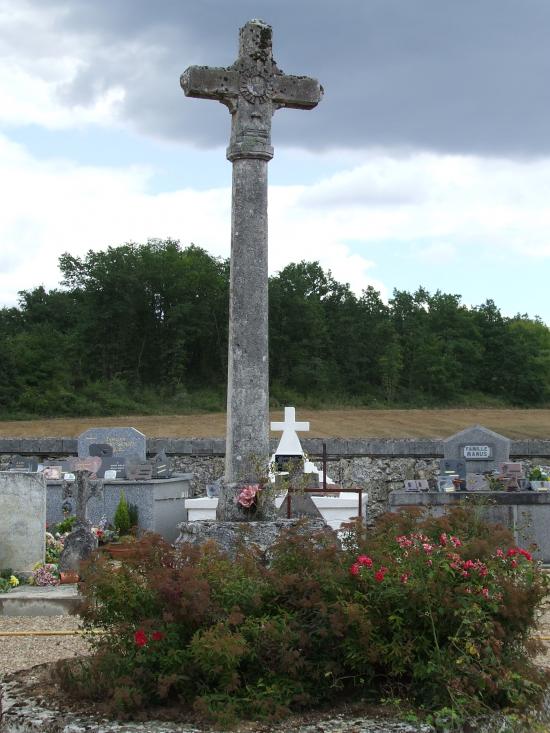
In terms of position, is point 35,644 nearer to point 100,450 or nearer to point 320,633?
point 320,633

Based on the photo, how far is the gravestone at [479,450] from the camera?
1684 centimetres

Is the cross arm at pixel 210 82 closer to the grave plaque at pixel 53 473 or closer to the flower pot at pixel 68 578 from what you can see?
the flower pot at pixel 68 578

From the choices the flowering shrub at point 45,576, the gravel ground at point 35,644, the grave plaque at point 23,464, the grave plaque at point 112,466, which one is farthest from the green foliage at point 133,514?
the gravel ground at point 35,644

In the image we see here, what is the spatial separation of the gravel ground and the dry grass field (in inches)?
607

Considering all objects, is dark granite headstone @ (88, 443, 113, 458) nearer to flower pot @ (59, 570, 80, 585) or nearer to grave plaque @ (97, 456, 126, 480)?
grave plaque @ (97, 456, 126, 480)

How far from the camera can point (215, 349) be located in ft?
126

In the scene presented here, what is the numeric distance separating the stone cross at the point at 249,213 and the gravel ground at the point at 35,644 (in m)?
1.94

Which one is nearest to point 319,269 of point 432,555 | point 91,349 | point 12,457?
point 91,349

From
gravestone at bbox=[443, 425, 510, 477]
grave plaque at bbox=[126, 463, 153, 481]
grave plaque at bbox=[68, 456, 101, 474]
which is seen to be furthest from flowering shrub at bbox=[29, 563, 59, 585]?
gravestone at bbox=[443, 425, 510, 477]

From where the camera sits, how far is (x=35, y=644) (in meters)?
8.44

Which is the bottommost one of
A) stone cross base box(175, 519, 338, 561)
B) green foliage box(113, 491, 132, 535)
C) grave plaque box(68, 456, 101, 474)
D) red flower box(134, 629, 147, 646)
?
green foliage box(113, 491, 132, 535)

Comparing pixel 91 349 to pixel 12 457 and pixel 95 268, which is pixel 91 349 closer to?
pixel 95 268

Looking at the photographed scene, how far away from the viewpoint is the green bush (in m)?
5.12

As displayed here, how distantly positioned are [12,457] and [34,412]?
512 inches
